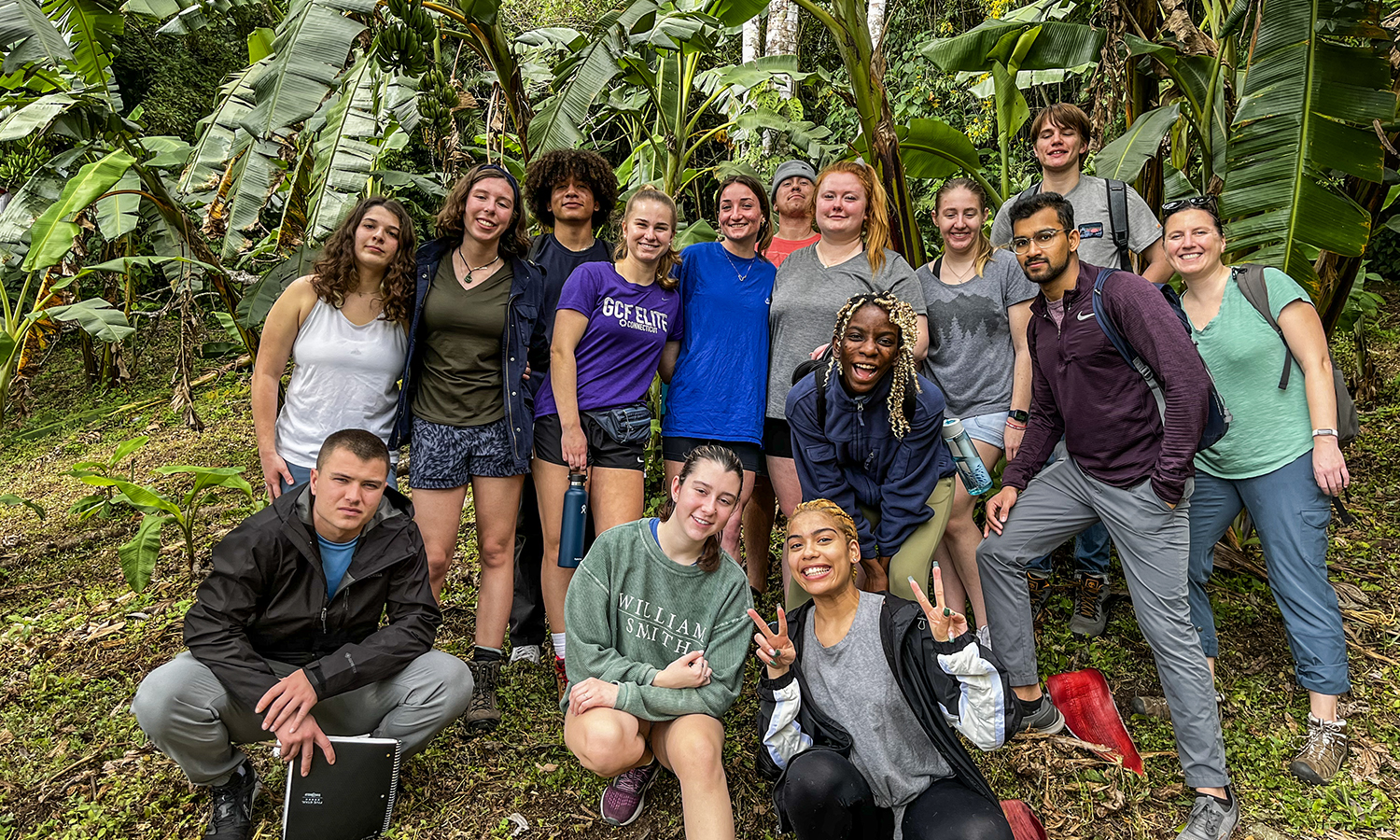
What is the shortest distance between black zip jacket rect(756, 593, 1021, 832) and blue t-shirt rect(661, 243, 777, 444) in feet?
3.00

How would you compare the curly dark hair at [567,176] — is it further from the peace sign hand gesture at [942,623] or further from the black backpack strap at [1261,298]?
the black backpack strap at [1261,298]

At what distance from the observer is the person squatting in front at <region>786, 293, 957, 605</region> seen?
2.91 meters

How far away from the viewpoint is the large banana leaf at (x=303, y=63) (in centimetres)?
323

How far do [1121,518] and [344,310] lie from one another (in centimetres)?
282

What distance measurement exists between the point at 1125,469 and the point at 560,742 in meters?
2.28

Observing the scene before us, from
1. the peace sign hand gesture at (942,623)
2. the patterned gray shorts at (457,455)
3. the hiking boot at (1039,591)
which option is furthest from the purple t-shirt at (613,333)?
the hiking boot at (1039,591)

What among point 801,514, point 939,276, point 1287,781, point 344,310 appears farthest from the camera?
point 939,276

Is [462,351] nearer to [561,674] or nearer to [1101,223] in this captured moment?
[561,674]

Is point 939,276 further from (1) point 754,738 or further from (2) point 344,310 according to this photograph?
(2) point 344,310

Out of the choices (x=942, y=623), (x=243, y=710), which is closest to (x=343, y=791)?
(x=243, y=710)

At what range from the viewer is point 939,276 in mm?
3484

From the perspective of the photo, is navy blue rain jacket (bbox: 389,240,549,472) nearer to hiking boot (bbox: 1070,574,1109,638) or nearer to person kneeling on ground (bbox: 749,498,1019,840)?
person kneeling on ground (bbox: 749,498,1019,840)

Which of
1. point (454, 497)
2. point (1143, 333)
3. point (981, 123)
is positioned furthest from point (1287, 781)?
point (981, 123)

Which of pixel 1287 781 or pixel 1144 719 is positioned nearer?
pixel 1287 781
